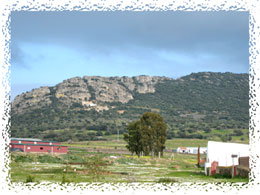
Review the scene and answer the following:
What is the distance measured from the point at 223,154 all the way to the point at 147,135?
3763 centimetres

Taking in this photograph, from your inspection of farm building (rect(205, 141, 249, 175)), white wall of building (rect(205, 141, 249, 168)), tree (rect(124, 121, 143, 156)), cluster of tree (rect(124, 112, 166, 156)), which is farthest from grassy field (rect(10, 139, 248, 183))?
tree (rect(124, 121, 143, 156))

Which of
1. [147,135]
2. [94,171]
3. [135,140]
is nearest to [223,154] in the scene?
[94,171]

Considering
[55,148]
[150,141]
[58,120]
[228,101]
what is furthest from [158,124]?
[228,101]

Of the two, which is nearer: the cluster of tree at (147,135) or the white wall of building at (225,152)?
the white wall of building at (225,152)

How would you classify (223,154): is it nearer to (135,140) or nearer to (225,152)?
(225,152)

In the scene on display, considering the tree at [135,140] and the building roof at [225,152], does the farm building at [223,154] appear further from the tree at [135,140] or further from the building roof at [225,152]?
the tree at [135,140]

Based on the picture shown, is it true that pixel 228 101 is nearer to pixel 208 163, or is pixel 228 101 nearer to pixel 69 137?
pixel 69 137

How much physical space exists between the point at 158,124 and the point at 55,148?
20600 mm

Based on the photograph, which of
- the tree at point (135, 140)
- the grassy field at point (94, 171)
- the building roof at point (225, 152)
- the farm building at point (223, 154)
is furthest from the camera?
the tree at point (135, 140)

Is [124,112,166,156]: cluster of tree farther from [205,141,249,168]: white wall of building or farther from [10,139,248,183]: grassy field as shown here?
[205,141,249,168]: white wall of building

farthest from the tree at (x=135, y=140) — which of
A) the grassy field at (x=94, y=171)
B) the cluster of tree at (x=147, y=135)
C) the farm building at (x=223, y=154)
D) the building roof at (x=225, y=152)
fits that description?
the building roof at (x=225, y=152)

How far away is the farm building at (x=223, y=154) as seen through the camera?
26078 millimetres

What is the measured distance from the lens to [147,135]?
66375mm

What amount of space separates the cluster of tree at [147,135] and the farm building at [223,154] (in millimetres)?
34901
